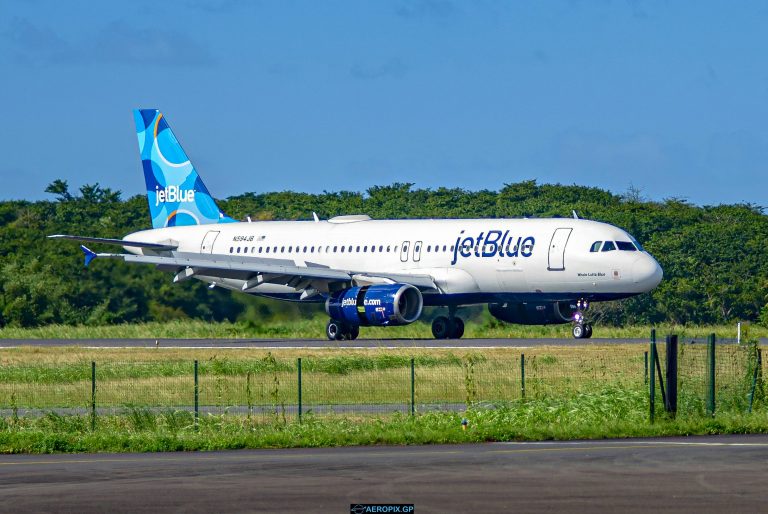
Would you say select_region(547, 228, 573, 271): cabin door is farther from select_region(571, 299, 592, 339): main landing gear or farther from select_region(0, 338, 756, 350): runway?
select_region(0, 338, 756, 350): runway

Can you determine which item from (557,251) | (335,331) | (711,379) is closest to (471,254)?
(557,251)

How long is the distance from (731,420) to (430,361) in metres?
16.1

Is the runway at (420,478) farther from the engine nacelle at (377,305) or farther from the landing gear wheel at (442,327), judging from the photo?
the landing gear wheel at (442,327)

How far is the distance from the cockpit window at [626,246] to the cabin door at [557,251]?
69.0 inches

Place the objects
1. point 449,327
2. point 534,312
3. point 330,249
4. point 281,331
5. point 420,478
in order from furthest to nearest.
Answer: point 281,331
point 330,249
point 449,327
point 534,312
point 420,478

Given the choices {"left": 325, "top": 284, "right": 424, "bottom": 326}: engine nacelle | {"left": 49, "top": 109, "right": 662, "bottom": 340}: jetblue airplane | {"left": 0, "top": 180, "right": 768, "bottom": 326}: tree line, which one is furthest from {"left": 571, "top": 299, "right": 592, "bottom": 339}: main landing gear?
{"left": 0, "top": 180, "right": 768, "bottom": 326}: tree line

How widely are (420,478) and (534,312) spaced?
1330 inches

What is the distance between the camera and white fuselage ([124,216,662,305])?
48719 mm

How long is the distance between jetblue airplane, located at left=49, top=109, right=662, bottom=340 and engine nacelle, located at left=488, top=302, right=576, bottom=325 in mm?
45

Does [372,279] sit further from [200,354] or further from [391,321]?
[200,354]

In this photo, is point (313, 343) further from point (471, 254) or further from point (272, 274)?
point (471, 254)

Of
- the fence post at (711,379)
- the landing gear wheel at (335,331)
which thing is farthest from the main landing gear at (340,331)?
the fence post at (711,379)

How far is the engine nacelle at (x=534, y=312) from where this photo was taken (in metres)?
51.5

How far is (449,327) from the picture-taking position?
53594 mm
